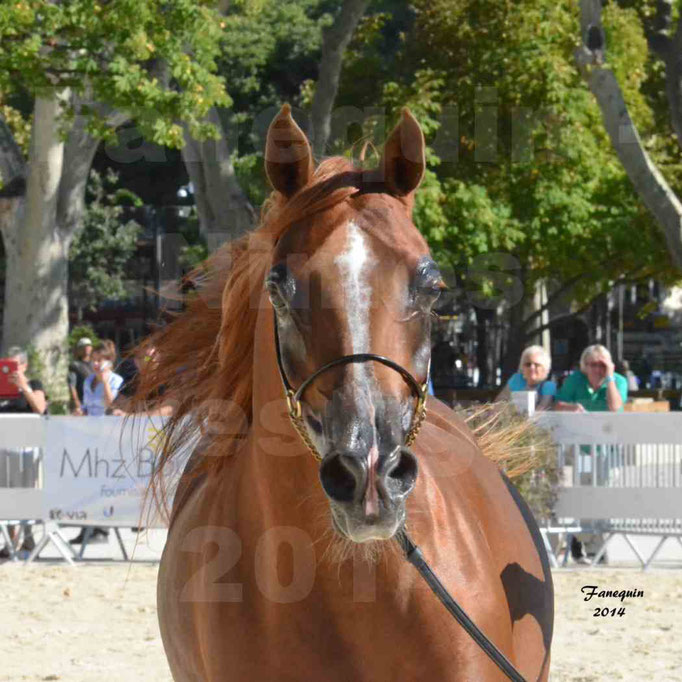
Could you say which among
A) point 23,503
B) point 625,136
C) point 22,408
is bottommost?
point 23,503

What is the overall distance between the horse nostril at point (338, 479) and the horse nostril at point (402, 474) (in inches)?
2.8

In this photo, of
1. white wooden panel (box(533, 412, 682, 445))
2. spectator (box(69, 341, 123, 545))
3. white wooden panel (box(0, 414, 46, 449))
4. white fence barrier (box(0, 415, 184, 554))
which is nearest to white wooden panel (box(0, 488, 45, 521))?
white fence barrier (box(0, 415, 184, 554))

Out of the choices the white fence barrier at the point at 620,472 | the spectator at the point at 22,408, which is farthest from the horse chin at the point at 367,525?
the spectator at the point at 22,408

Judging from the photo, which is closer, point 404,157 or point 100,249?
point 404,157

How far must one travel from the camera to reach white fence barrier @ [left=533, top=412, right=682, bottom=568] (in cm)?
934

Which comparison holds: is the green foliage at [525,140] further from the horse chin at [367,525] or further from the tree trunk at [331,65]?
the horse chin at [367,525]

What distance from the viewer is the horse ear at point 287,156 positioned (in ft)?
8.61

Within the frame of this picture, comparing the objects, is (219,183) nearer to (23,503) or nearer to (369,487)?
(23,503)

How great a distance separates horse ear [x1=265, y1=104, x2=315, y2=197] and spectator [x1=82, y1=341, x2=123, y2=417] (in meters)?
7.76

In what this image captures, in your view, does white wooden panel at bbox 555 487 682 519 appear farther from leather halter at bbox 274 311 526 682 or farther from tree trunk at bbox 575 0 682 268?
leather halter at bbox 274 311 526 682

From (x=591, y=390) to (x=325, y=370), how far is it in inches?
311

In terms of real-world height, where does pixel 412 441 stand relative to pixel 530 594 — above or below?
above

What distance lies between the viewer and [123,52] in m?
12.9

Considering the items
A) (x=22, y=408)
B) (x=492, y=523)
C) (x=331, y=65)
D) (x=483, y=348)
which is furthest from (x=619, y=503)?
(x=483, y=348)
